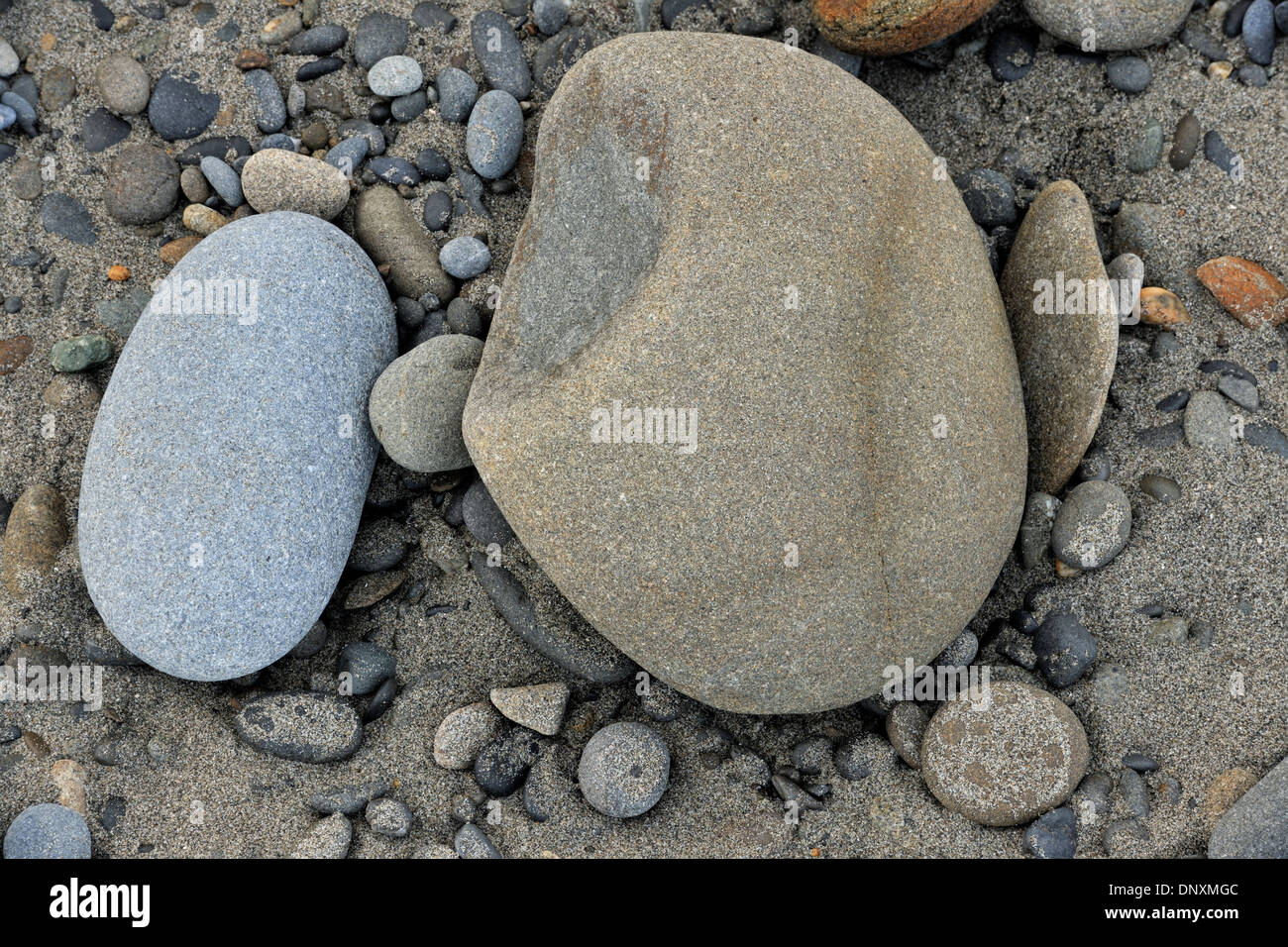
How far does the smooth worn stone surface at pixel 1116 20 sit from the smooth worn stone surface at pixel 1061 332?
1.88 feet

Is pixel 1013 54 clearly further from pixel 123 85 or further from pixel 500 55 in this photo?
pixel 123 85

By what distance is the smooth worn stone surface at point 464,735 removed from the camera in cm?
292

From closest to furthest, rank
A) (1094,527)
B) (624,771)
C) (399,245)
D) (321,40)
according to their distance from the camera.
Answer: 1. (624,771)
2. (1094,527)
3. (399,245)
4. (321,40)

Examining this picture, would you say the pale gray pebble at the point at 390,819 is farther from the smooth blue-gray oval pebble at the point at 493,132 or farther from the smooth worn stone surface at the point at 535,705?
the smooth blue-gray oval pebble at the point at 493,132

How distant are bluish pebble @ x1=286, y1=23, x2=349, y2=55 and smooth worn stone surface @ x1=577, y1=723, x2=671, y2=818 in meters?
2.65

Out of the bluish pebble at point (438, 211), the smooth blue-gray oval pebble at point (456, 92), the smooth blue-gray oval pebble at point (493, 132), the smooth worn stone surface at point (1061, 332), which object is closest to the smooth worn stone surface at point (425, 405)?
the bluish pebble at point (438, 211)

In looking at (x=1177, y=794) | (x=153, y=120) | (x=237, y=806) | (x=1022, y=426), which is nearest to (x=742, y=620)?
(x=1022, y=426)

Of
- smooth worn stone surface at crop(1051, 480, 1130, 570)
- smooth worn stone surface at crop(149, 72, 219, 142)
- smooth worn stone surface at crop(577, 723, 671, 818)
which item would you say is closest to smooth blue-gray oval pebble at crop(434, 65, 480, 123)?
smooth worn stone surface at crop(149, 72, 219, 142)

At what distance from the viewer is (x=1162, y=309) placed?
3.07 meters

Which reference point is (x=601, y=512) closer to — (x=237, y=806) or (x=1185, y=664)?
(x=237, y=806)

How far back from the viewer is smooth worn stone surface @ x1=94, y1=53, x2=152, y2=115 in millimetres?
3463

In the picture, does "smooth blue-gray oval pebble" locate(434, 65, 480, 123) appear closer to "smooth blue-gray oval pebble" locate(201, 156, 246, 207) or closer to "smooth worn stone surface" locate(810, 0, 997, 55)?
"smooth blue-gray oval pebble" locate(201, 156, 246, 207)

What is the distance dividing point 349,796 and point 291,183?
208 cm

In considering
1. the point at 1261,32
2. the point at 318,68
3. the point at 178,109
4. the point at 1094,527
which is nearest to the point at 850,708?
the point at 1094,527
